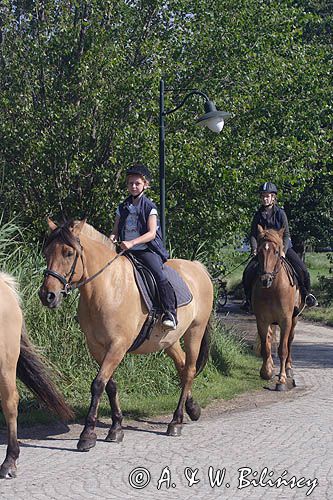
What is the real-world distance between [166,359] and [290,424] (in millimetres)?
2951

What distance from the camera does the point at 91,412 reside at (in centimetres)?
895

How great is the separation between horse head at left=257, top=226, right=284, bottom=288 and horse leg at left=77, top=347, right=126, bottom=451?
4.20m

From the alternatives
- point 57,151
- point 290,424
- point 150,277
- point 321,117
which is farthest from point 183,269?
point 321,117

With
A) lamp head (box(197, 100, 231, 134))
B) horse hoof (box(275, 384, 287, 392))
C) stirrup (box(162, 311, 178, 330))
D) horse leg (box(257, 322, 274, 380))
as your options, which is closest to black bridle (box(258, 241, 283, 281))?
horse leg (box(257, 322, 274, 380))

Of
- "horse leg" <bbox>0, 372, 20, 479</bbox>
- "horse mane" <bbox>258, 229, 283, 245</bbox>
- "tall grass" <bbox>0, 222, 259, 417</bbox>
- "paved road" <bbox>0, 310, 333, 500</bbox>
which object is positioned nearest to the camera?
"paved road" <bbox>0, 310, 333, 500</bbox>

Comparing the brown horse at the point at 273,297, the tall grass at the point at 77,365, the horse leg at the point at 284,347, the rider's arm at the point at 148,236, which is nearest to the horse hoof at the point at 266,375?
the brown horse at the point at 273,297

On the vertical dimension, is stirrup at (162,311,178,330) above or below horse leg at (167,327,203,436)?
above

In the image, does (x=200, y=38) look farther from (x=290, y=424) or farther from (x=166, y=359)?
(x=290, y=424)

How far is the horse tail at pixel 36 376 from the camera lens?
9.02 m

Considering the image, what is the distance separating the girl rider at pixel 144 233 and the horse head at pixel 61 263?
79 cm

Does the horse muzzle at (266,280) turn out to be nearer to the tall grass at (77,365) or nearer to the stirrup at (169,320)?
the tall grass at (77,365)

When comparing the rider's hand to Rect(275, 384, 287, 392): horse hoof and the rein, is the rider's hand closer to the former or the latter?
the rein

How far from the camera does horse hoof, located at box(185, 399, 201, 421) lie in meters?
10.6

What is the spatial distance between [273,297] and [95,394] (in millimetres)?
5320
